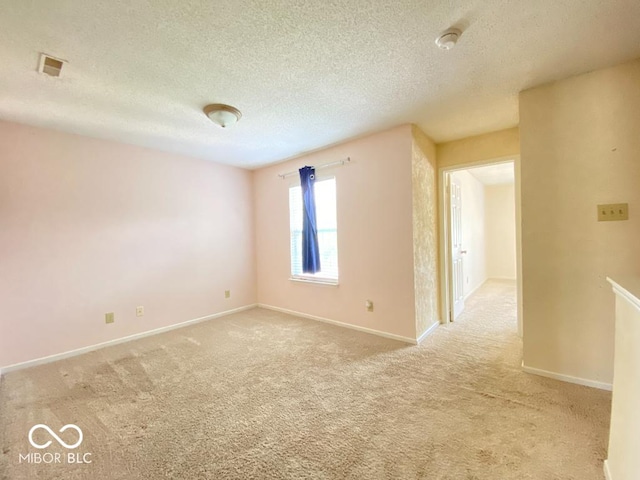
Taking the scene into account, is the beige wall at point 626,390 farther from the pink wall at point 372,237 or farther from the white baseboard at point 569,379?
the pink wall at point 372,237

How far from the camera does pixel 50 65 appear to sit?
1782mm

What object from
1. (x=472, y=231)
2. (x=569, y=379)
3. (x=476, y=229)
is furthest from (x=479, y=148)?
(x=476, y=229)

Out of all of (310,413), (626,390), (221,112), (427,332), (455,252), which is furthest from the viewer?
(455,252)

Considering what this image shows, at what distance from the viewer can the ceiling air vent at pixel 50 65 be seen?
1716 millimetres

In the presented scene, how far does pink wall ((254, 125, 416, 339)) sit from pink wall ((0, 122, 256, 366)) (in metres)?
1.45

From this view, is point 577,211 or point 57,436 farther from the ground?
point 577,211

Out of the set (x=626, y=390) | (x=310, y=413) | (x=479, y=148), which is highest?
(x=479, y=148)

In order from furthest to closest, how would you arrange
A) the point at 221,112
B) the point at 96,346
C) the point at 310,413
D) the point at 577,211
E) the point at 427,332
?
the point at 427,332
the point at 96,346
the point at 221,112
the point at 577,211
the point at 310,413

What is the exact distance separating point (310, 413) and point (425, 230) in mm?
2319

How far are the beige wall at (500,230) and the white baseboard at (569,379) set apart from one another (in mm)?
5170

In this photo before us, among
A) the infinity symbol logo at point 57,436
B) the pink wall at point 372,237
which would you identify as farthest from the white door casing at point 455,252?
the infinity symbol logo at point 57,436

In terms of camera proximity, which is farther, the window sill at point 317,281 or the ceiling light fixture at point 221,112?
the window sill at point 317,281

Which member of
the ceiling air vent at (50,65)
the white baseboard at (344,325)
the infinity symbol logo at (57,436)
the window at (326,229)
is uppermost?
the ceiling air vent at (50,65)

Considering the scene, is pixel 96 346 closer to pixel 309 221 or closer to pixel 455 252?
pixel 309 221
